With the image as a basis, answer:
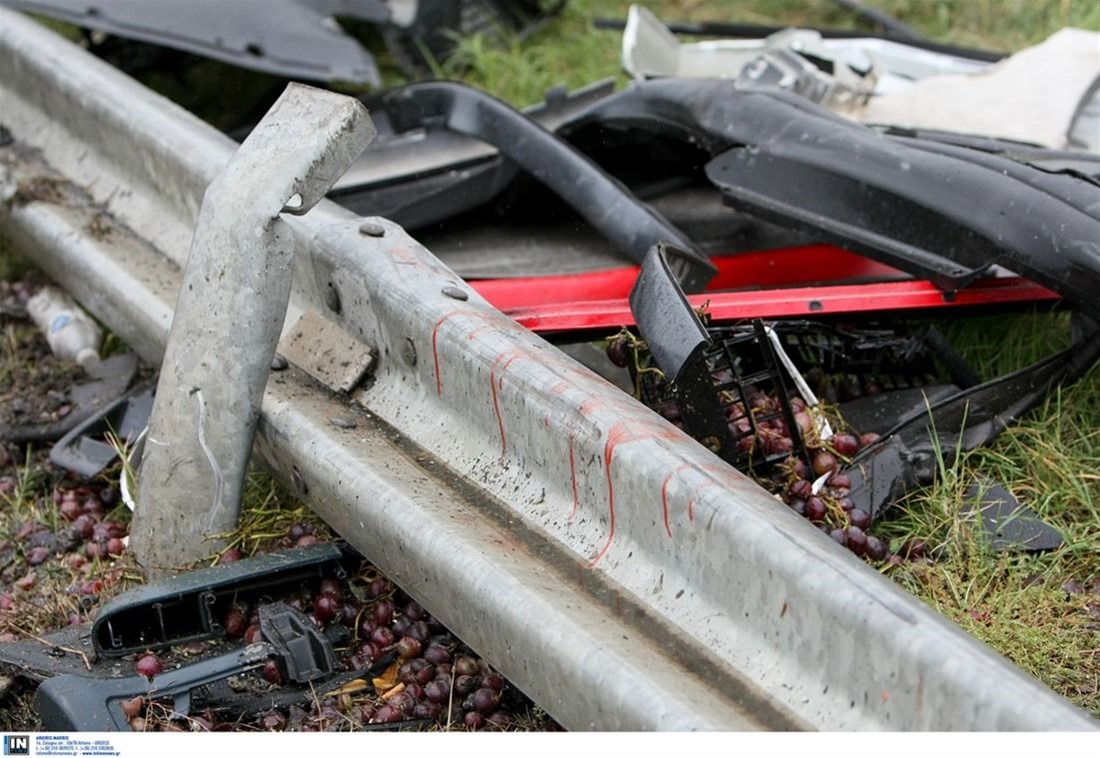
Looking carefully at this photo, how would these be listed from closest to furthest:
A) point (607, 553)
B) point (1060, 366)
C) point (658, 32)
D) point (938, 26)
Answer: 1. point (607, 553)
2. point (1060, 366)
3. point (658, 32)
4. point (938, 26)

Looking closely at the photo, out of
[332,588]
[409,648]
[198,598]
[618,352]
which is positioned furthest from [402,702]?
[618,352]

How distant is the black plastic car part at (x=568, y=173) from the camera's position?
12.1 feet

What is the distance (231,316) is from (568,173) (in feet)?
4.35

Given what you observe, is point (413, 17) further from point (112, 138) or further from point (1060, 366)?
point (1060, 366)

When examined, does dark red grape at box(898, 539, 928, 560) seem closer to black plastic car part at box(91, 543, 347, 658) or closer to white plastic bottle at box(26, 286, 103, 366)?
black plastic car part at box(91, 543, 347, 658)

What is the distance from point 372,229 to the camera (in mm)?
3178

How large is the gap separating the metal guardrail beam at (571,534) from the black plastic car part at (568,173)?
30.5 inches

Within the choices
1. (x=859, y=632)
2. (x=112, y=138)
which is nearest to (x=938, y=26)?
(x=112, y=138)

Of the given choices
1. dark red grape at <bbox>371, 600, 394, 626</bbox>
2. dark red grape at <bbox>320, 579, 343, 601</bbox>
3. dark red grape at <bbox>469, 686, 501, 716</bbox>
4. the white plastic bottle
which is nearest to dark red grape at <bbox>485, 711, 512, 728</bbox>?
dark red grape at <bbox>469, 686, 501, 716</bbox>

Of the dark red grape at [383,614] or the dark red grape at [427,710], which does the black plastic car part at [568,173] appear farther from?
the dark red grape at [427,710]

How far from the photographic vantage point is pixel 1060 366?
3.41 m

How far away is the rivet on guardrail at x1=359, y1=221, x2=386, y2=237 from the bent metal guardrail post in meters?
0.32

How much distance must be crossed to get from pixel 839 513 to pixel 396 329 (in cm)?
105

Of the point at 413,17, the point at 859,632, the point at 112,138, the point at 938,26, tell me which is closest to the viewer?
the point at 859,632
